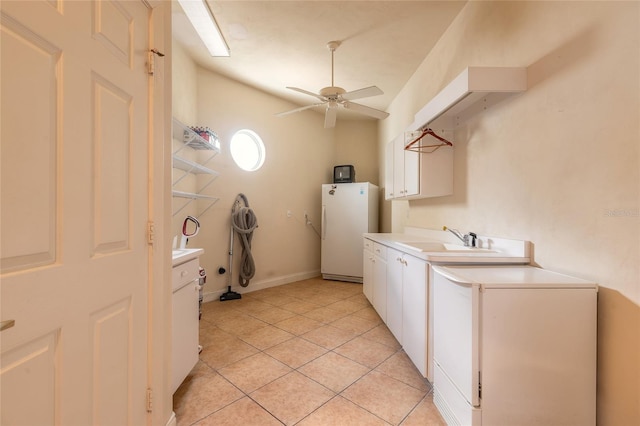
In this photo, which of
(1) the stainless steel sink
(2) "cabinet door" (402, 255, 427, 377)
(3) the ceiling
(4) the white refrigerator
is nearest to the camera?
(2) "cabinet door" (402, 255, 427, 377)

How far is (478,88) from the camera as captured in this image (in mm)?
1658

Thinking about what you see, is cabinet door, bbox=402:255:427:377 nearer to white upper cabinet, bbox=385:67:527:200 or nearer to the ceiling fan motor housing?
white upper cabinet, bbox=385:67:527:200

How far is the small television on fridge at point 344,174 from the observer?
4759 mm

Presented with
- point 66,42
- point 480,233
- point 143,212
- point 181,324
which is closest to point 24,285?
A: point 143,212

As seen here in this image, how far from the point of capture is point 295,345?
7.86ft

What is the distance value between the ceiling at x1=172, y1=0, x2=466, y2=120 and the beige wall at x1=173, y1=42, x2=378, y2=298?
363mm

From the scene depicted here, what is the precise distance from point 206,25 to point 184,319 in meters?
2.46

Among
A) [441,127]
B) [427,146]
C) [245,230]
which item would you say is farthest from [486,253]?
[245,230]

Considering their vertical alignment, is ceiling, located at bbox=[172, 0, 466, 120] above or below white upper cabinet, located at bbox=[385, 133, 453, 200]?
above

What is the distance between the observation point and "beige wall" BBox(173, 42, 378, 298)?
3.50 metres

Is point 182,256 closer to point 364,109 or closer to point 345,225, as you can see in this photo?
point 364,109

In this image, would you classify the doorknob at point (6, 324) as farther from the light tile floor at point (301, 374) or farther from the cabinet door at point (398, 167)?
the cabinet door at point (398, 167)

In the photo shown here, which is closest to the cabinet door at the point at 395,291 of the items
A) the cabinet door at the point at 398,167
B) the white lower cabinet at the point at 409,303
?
the white lower cabinet at the point at 409,303

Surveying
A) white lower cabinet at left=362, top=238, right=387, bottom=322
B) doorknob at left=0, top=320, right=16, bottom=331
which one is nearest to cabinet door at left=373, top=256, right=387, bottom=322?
white lower cabinet at left=362, top=238, right=387, bottom=322
